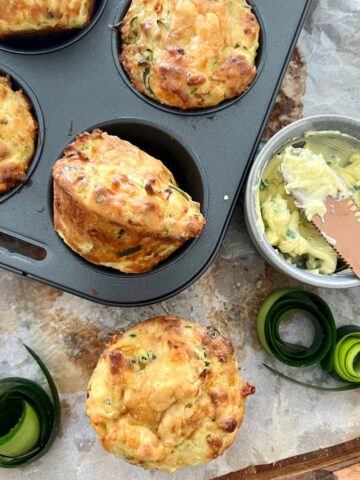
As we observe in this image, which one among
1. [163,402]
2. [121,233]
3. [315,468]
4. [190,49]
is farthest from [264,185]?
[315,468]

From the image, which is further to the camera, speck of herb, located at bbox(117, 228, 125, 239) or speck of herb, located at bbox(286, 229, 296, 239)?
speck of herb, located at bbox(286, 229, 296, 239)

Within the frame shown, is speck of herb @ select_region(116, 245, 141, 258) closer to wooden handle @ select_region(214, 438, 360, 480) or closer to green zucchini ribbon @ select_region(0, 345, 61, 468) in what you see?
green zucchini ribbon @ select_region(0, 345, 61, 468)

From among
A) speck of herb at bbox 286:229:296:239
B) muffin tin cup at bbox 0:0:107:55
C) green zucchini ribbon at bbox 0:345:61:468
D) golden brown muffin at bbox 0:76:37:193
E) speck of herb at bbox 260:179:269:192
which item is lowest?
green zucchini ribbon at bbox 0:345:61:468

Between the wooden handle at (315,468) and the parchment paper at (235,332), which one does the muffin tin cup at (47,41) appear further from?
the wooden handle at (315,468)

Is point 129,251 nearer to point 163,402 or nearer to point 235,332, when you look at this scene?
point 163,402

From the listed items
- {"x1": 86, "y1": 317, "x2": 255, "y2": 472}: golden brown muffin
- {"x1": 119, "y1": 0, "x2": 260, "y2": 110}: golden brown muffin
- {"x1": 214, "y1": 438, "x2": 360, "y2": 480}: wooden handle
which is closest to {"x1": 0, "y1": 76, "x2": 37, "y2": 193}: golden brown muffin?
{"x1": 119, "y1": 0, "x2": 260, "y2": 110}: golden brown muffin

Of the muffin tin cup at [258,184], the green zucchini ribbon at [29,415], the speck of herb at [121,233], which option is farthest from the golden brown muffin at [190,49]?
the green zucchini ribbon at [29,415]

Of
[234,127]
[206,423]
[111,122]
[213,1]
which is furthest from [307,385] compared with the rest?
[213,1]
